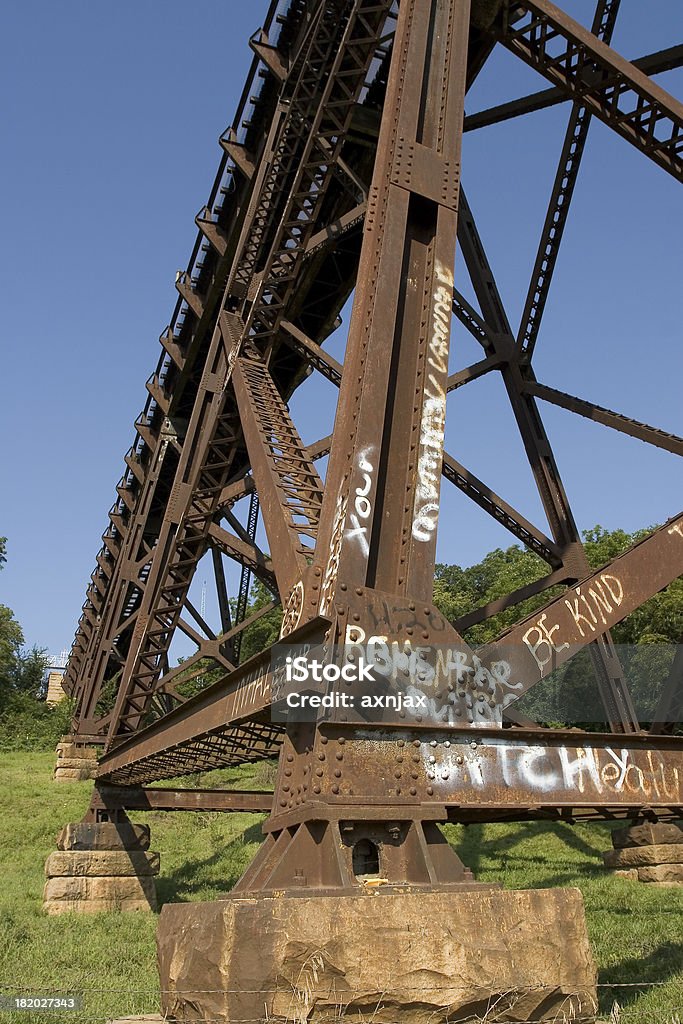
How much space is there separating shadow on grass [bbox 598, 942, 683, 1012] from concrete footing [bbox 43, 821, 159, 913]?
894 centimetres

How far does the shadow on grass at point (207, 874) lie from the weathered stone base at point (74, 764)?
8633 millimetres

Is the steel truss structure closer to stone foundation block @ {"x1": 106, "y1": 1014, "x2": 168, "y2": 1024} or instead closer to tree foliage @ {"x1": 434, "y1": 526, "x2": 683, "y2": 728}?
stone foundation block @ {"x1": 106, "y1": 1014, "x2": 168, "y2": 1024}

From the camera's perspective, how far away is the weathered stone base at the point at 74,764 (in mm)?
24266

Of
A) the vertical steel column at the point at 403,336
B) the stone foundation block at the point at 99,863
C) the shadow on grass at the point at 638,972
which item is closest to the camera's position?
the vertical steel column at the point at 403,336

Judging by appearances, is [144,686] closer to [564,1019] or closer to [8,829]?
[8,829]

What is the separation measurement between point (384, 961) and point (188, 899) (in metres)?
11.1

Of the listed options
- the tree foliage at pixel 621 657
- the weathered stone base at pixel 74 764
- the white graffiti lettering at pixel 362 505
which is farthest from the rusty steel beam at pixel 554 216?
the weathered stone base at pixel 74 764

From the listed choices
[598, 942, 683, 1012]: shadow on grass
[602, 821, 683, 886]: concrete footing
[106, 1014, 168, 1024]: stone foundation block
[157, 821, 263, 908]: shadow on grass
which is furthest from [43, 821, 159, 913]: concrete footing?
[598, 942, 683, 1012]: shadow on grass

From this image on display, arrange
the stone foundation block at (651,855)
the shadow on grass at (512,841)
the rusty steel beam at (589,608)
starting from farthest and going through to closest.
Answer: the shadow on grass at (512,841), the stone foundation block at (651,855), the rusty steel beam at (589,608)

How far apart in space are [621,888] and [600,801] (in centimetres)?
804

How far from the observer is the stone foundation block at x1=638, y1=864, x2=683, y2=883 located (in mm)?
11633

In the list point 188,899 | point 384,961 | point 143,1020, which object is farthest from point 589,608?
point 188,899

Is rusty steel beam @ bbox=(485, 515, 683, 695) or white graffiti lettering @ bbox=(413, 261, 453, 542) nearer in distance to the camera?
white graffiti lettering @ bbox=(413, 261, 453, 542)

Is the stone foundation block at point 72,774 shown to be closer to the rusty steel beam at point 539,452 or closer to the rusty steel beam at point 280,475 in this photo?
the rusty steel beam at point 539,452
